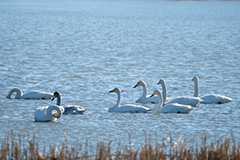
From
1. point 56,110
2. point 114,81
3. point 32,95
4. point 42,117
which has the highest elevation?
point 114,81

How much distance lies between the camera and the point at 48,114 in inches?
461

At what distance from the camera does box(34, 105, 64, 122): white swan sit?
11.6m

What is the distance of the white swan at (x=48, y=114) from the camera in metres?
11.6

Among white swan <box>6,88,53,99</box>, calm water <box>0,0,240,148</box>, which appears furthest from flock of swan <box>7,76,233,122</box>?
calm water <box>0,0,240,148</box>

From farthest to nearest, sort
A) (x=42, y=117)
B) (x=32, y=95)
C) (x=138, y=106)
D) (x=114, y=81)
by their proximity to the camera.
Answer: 1. (x=114, y=81)
2. (x=32, y=95)
3. (x=138, y=106)
4. (x=42, y=117)

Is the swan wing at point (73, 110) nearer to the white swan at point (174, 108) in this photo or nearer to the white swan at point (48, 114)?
the white swan at point (48, 114)

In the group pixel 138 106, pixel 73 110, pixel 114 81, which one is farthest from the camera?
pixel 114 81

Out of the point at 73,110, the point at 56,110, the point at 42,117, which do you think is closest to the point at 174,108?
the point at 73,110

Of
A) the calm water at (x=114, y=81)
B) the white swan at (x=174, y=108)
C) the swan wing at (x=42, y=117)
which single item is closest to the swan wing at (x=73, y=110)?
the calm water at (x=114, y=81)

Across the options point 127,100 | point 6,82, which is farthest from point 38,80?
point 127,100

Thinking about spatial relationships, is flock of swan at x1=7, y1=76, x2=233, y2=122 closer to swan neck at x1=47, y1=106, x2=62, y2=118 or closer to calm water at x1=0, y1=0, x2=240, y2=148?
swan neck at x1=47, y1=106, x2=62, y2=118

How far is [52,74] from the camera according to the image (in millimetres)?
18344

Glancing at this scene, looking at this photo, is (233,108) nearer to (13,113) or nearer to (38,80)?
(13,113)

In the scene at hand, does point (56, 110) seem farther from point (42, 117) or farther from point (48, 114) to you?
point (42, 117)
